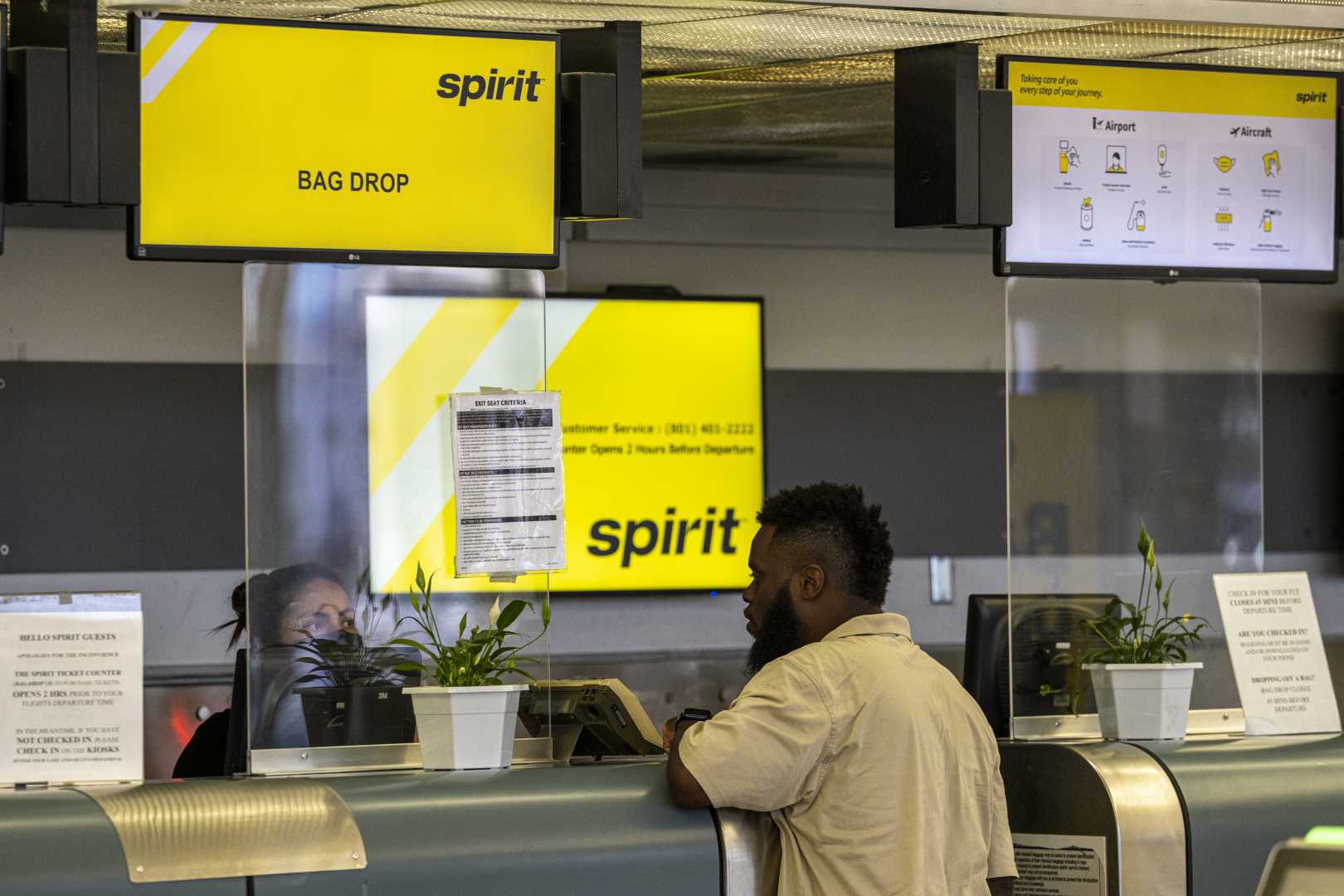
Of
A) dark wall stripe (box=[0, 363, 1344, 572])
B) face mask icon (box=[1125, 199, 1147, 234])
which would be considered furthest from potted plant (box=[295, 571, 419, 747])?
face mask icon (box=[1125, 199, 1147, 234])

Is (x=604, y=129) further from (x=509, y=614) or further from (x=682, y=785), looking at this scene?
(x=682, y=785)

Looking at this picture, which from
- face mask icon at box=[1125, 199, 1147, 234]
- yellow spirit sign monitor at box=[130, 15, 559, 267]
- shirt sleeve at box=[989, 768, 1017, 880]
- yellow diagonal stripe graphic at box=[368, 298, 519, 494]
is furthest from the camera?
face mask icon at box=[1125, 199, 1147, 234]

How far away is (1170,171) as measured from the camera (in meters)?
3.56

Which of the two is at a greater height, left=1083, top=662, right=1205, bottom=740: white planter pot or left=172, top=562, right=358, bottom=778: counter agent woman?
left=172, top=562, right=358, bottom=778: counter agent woman

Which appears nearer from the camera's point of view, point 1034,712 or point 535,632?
point 535,632

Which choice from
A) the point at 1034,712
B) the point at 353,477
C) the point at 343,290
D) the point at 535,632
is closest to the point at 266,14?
the point at 343,290

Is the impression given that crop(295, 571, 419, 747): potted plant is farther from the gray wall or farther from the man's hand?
the gray wall

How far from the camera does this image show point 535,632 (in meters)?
3.06

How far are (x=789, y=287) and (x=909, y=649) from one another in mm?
3859

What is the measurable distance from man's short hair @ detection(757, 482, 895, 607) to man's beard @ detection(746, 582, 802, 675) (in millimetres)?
71

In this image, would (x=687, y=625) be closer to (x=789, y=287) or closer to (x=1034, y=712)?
(x=789, y=287)

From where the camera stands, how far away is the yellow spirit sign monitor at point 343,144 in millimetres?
2861

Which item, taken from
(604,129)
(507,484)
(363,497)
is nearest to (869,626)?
(507,484)

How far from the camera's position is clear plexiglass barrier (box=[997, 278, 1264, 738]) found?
3461 millimetres
